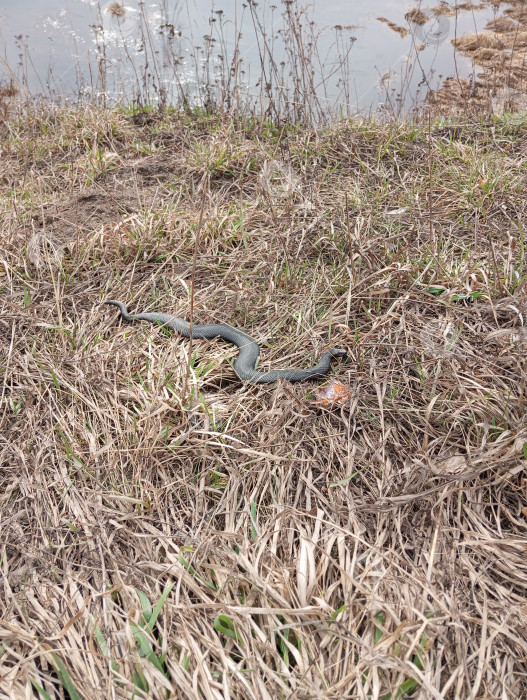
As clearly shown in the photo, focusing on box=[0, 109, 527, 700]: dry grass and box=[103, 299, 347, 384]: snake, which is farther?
box=[103, 299, 347, 384]: snake

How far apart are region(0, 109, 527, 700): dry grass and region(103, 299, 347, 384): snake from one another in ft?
0.27

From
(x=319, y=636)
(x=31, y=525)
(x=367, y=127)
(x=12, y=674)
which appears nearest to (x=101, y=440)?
(x=31, y=525)

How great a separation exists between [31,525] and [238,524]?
0.89m

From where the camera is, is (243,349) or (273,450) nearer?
(273,450)

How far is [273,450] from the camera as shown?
7.77 feet

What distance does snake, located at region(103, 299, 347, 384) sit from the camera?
2.74 m

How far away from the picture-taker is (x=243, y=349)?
2.96 meters

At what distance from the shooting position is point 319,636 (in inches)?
68.4

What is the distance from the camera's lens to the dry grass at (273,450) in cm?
170

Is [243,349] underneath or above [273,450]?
above

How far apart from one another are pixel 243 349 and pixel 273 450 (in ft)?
2.56

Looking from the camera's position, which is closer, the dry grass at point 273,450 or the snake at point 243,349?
the dry grass at point 273,450

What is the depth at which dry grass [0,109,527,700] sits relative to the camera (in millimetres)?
1699

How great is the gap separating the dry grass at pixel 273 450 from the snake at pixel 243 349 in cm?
8
